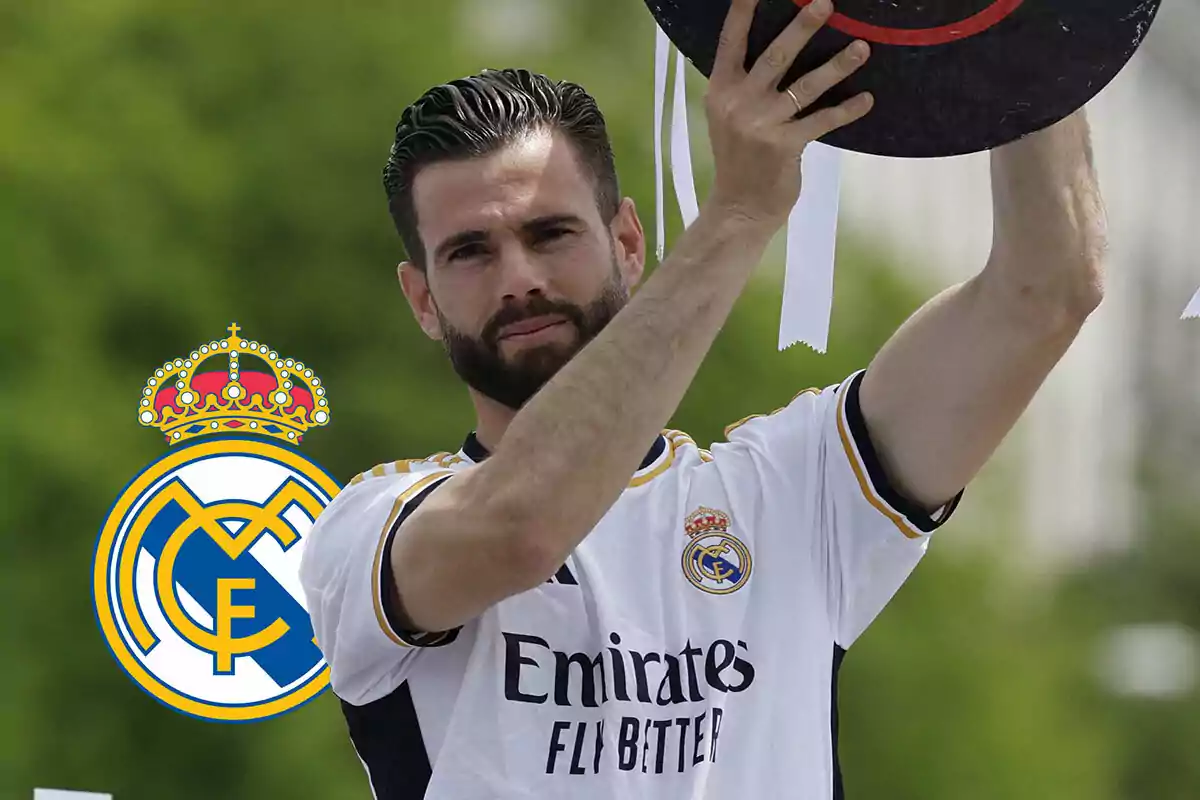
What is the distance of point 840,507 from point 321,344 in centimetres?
177

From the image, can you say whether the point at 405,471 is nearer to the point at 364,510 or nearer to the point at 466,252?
the point at 364,510

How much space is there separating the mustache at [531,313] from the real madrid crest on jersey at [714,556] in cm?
23

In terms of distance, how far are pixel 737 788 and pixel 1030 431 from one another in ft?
7.04

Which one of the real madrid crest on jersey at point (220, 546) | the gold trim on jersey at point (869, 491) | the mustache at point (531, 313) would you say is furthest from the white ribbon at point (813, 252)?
the real madrid crest on jersey at point (220, 546)

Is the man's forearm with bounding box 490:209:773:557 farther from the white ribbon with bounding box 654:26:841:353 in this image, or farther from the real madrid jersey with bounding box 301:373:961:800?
the white ribbon with bounding box 654:26:841:353

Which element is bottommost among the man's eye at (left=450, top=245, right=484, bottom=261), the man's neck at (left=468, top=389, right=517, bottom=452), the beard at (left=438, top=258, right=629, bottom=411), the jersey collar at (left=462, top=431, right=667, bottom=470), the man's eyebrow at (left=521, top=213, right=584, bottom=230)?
the jersey collar at (left=462, top=431, right=667, bottom=470)

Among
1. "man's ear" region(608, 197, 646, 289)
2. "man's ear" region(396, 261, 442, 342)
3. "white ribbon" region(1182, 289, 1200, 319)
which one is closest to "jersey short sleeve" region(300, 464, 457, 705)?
"man's ear" region(396, 261, 442, 342)

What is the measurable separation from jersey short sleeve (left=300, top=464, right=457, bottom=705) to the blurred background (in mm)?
1494

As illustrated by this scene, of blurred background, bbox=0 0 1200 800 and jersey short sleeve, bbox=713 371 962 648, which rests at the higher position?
blurred background, bbox=0 0 1200 800

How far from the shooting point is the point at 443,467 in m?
1.54

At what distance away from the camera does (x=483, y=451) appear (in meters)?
1.56

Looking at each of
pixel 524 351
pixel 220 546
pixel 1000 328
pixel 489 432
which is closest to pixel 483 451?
pixel 489 432

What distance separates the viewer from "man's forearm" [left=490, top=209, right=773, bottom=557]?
110 centimetres

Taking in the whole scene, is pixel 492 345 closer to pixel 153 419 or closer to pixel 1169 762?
pixel 153 419
